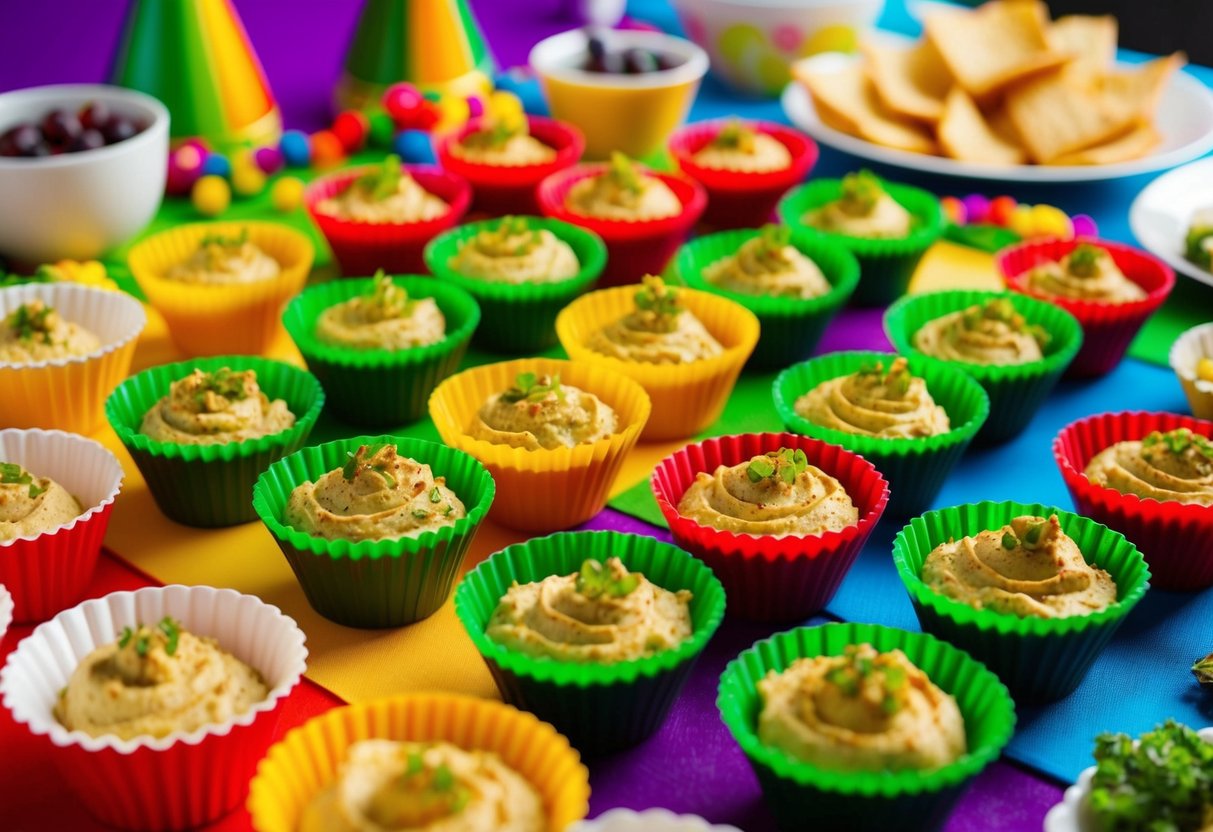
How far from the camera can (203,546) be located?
3.14 metres

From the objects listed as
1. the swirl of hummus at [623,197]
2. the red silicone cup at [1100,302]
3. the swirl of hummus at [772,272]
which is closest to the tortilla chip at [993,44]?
the red silicone cup at [1100,302]

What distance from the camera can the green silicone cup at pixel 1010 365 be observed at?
348cm

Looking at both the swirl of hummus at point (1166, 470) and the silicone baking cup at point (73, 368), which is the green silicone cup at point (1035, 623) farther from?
the silicone baking cup at point (73, 368)

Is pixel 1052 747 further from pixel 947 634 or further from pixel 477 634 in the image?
pixel 477 634

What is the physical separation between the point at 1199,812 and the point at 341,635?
1.65 m

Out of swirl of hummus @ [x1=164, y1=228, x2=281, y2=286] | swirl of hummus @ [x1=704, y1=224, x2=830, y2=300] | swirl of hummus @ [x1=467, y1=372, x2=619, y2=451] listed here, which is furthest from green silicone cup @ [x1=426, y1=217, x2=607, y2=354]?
swirl of hummus @ [x1=467, y1=372, x2=619, y2=451]

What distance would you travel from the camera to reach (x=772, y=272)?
13.0ft

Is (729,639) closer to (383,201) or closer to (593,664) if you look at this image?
(593,664)

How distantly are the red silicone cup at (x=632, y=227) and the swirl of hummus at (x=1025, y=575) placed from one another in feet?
5.87

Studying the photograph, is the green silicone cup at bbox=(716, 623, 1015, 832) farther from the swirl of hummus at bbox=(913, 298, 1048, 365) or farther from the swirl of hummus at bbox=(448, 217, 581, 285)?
the swirl of hummus at bbox=(448, 217, 581, 285)

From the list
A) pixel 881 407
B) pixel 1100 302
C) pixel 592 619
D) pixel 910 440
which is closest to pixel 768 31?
pixel 1100 302

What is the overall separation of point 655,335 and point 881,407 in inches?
24.7

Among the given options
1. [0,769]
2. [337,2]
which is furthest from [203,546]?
[337,2]

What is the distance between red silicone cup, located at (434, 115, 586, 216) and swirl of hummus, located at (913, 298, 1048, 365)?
154cm
